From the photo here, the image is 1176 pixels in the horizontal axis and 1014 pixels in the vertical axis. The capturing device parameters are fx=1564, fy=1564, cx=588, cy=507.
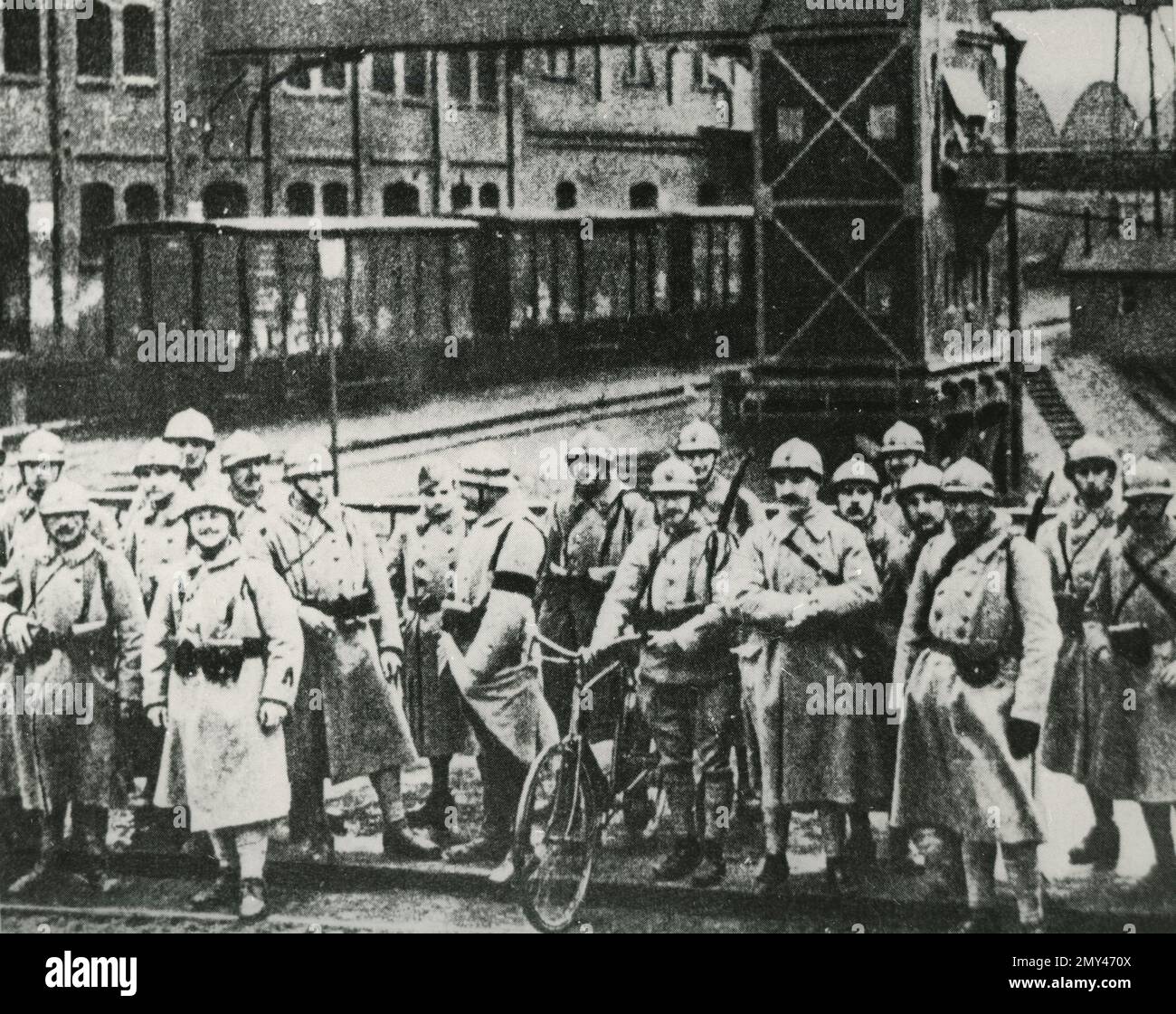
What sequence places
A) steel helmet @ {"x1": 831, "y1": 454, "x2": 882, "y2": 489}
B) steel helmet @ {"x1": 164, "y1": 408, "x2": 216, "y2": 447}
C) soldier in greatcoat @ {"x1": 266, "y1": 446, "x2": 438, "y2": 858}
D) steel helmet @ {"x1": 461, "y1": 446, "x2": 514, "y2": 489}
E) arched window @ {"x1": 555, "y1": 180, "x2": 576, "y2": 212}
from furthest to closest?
arched window @ {"x1": 555, "y1": 180, "x2": 576, "y2": 212}
steel helmet @ {"x1": 164, "y1": 408, "x2": 216, "y2": 447}
steel helmet @ {"x1": 461, "y1": 446, "x2": 514, "y2": 489}
soldier in greatcoat @ {"x1": 266, "y1": 446, "x2": 438, "y2": 858}
steel helmet @ {"x1": 831, "y1": 454, "x2": 882, "y2": 489}

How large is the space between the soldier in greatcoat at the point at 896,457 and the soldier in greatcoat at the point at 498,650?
64.0 inches

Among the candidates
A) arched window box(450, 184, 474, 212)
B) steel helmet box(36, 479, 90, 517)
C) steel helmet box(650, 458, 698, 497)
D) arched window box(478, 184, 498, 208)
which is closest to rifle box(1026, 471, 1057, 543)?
steel helmet box(650, 458, 698, 497)

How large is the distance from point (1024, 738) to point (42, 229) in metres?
5.44

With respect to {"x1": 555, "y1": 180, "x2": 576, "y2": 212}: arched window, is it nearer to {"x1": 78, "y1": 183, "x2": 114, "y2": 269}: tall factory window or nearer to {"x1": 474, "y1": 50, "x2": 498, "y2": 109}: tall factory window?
{"x1": 474, "y1": 50, "x2": 498, "y2": 109}: tall factory window

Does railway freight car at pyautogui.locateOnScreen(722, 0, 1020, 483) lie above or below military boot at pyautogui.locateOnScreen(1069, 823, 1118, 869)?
above

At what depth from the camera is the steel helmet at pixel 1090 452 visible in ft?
22.9

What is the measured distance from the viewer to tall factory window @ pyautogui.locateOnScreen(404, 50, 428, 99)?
7973 mm

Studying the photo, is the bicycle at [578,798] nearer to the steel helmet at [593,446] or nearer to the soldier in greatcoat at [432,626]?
the soldier in greatcoat at [432,626]

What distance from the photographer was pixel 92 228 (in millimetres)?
8102

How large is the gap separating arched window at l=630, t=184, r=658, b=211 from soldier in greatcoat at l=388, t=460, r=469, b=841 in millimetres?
1640

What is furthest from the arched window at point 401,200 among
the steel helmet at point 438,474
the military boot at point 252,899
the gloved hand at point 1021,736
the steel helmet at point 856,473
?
the gloved hand at point 1021,736

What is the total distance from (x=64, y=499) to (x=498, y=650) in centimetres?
225
